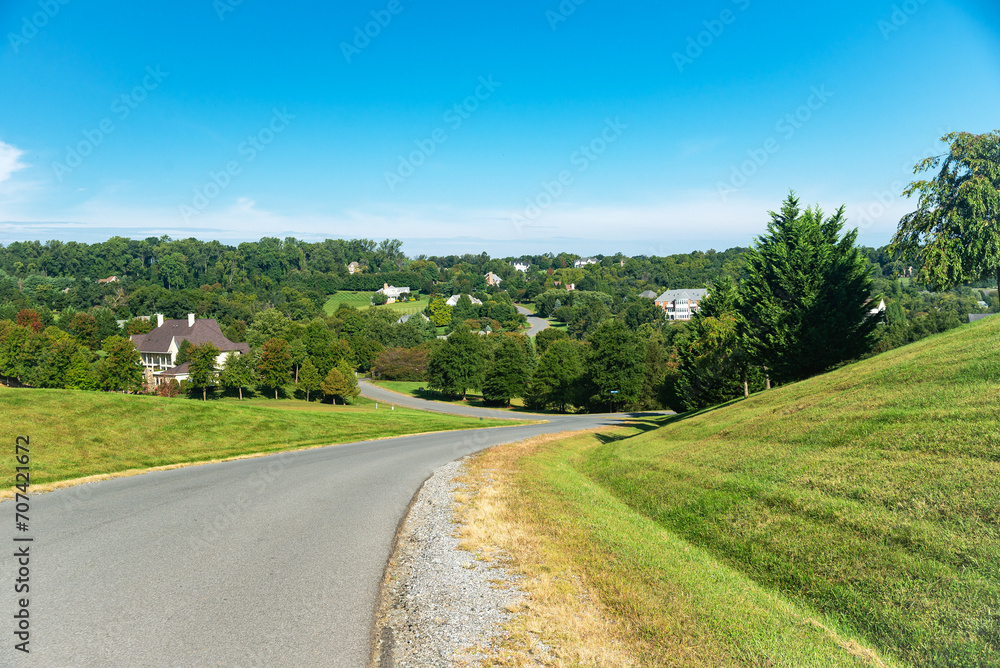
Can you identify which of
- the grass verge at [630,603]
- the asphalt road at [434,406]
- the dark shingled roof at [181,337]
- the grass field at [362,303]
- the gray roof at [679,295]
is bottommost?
the asphalt road at [434,406]

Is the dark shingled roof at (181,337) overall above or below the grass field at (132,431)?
above

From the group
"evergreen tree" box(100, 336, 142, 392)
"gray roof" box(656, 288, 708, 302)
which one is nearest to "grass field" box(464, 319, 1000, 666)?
"evergreen tree" box(100, 336, 142, 392)

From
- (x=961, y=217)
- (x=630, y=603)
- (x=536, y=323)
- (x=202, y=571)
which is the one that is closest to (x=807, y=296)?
(x=961, y=217)

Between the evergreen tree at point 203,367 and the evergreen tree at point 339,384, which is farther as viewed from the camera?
the evergreen tree at point 339,384

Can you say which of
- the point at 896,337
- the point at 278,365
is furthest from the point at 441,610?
the point at 896,337

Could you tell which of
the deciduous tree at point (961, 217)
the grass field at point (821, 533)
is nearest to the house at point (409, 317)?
the deciduous tree at point (961, 217)

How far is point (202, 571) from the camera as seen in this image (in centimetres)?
773

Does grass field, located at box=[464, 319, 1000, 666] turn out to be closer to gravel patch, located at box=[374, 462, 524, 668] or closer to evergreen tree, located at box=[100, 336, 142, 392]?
gravel patch, located at box=[374, 462, 524, 668]

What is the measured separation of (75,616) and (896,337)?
304ft

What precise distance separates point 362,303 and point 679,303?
110 meters

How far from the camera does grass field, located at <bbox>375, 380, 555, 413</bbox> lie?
2918 inches

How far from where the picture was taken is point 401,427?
34438 millimetres

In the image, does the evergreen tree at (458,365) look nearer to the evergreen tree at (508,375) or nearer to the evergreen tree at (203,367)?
the evergreen tree at (508,375)

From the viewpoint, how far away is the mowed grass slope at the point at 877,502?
6.09 metres
